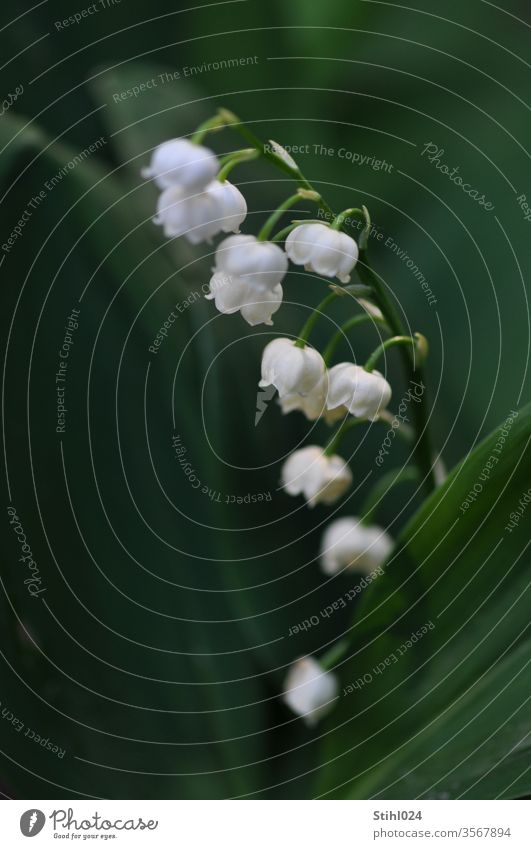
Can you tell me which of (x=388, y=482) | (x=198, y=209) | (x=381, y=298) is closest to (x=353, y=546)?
(x=388, y=482)

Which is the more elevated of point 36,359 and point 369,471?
point 36,359

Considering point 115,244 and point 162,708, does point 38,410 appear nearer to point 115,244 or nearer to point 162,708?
point 115,244

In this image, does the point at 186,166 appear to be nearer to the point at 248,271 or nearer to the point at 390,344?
the point at 248,271

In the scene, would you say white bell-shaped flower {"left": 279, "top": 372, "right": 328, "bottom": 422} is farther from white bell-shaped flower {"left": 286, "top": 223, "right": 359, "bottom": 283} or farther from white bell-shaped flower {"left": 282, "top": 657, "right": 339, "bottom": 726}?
white bell-shaped flower {"left": 282, "top": 657, "right": 339, "bottom": 726}

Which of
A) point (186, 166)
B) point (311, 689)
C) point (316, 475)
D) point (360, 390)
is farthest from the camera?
point (311, 689)

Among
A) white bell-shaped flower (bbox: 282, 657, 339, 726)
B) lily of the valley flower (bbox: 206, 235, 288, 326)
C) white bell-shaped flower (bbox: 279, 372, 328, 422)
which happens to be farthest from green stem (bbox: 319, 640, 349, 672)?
lily of the valley flower (bbox: 206, 235, 288, 326)

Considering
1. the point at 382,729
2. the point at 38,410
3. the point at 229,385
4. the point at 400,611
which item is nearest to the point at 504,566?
the point at 400,611
